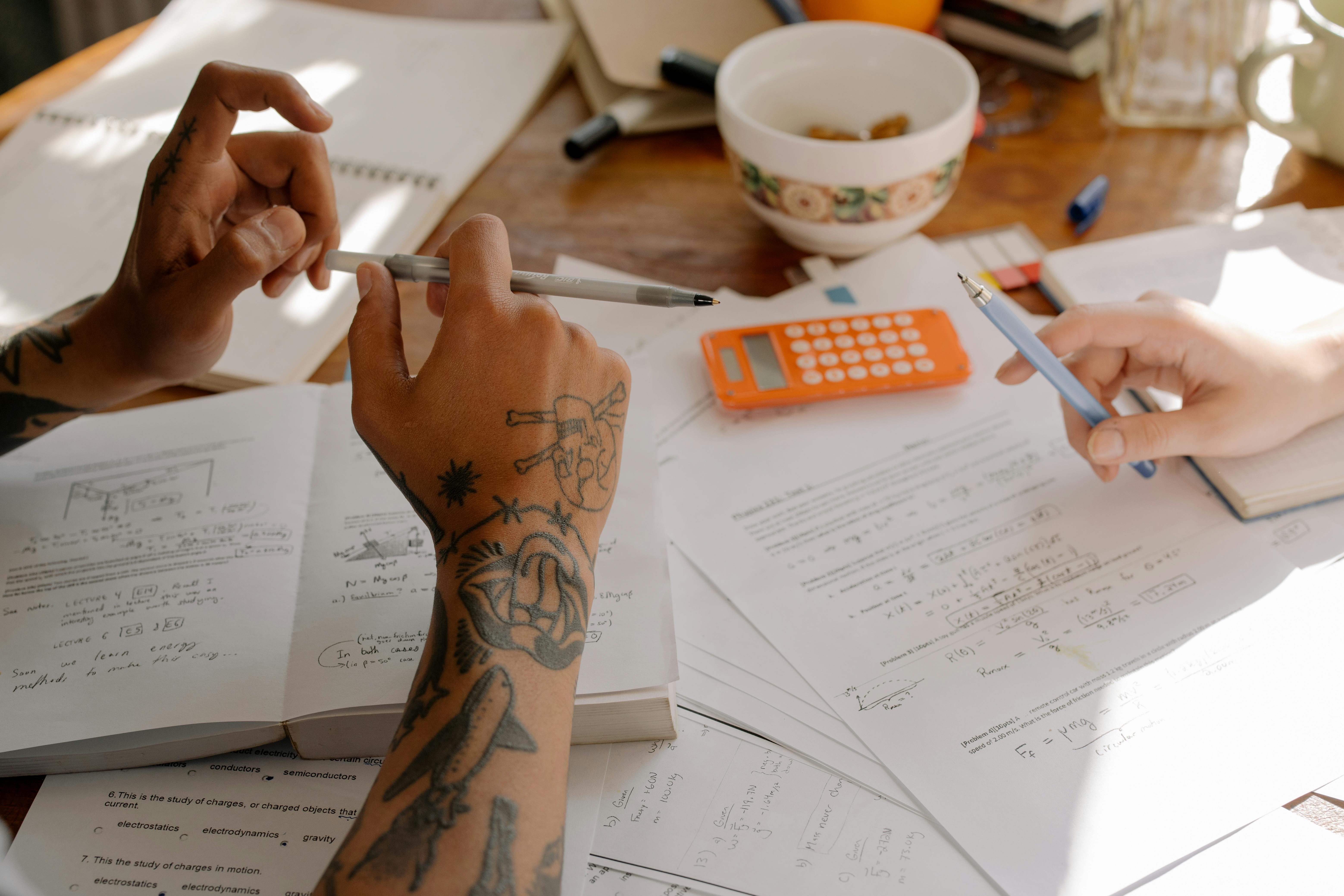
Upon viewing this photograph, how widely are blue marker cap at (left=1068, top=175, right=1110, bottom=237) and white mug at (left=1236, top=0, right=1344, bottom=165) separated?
17cm

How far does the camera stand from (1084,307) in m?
0.64

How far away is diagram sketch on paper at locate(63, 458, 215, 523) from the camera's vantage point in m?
0.65

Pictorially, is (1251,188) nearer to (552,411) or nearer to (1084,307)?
(1084,307)

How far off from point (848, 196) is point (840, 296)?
3.5 inches

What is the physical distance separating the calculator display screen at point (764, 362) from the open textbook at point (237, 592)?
0.36 feet

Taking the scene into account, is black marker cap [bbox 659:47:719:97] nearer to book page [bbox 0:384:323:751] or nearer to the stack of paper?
the stack of paper

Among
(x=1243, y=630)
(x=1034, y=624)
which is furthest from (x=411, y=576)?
(x=1243, y=630)

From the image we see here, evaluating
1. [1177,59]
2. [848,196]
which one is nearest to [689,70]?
[848,196]

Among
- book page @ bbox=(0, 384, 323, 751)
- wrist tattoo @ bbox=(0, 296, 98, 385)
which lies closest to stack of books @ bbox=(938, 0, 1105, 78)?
book page @ bbox=(0, 384, 323, 751)

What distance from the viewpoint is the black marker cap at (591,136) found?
3.12 ft

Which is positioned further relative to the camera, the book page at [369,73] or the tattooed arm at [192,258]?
the book page at [369,73]

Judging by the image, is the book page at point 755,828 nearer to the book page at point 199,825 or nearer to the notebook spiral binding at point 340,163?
the book page at point 199,825

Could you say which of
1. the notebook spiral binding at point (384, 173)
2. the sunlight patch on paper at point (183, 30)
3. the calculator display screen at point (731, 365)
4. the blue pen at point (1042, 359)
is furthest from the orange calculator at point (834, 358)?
the sunlight patch on paper at point (183, 30)

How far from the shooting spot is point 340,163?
3.06 feet
